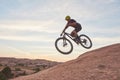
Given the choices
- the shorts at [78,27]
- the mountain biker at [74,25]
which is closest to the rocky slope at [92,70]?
the mountain biker at [74,25]

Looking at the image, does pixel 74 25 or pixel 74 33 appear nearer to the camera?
pixel 74 25

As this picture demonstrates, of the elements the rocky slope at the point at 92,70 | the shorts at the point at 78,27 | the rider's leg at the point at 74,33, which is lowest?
the rocky slope at the point at 92,70

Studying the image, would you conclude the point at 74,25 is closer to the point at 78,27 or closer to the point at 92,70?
the point at 78,27

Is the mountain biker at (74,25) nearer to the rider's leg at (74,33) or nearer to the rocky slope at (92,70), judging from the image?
the rider's leg at (74,33)

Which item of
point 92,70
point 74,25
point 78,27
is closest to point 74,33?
point 78,27

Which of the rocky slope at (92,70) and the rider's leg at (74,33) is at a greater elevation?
the rider's leg at (74,33)

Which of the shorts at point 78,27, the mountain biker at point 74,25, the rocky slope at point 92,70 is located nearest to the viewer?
the rocky slope at point 92,70

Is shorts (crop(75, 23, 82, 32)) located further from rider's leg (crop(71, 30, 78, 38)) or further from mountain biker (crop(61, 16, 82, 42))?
rider's leg (crop(71, 30, 78, 38))

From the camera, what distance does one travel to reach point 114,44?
39.2m

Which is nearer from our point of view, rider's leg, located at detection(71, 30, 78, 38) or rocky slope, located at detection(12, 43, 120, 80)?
rocky slope, located at detection(12, 43, 120, 80)

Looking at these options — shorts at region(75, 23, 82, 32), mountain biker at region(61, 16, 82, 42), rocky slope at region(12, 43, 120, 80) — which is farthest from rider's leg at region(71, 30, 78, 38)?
rocky slope at region(12, 43, 120, 80)

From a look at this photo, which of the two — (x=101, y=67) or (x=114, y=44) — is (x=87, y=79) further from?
(x=114, y=44)

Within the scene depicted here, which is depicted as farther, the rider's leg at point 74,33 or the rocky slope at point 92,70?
the rider's leg at point 74,33

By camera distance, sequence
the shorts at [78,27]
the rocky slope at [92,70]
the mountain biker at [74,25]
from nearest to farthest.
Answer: the rocky slope at [92,70], the mountain biker at [74,25], the shorts at [78,27]
